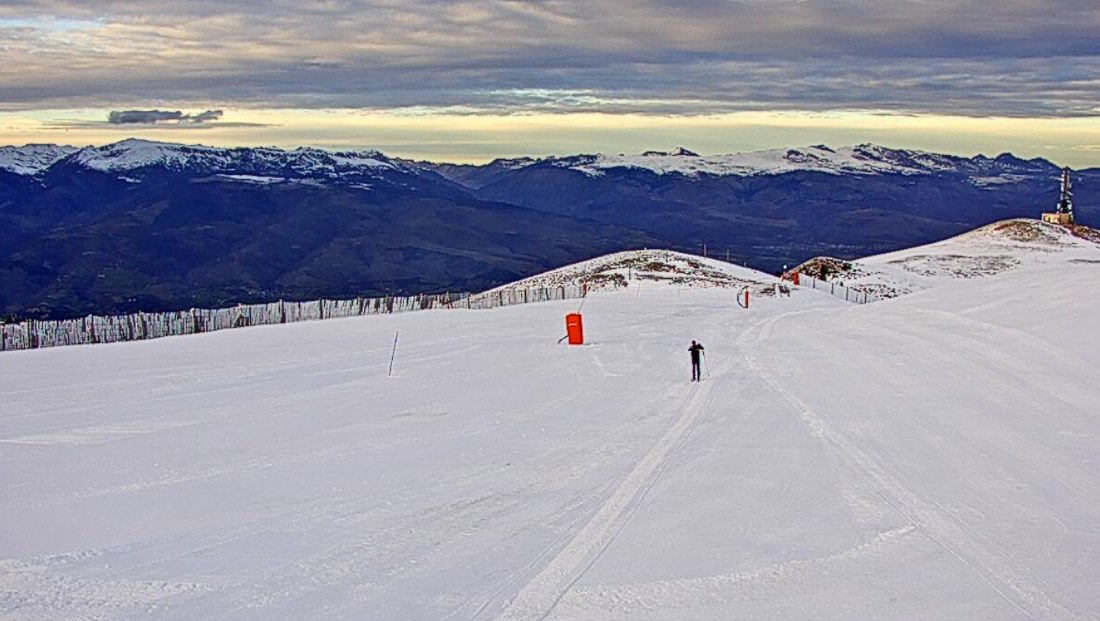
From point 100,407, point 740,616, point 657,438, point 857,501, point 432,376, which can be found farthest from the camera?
point 432,376

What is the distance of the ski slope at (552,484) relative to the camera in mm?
10664

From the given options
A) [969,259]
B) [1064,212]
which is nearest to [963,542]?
[969,259]

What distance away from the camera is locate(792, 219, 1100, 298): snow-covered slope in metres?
70.6

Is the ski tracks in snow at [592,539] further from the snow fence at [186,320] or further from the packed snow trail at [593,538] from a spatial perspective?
the snow fence at [186,320]

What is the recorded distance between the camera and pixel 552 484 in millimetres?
14688

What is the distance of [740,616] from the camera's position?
10.1 metres

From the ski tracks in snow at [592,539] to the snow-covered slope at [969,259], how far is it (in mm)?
47202

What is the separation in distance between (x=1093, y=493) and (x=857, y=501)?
302 centimetres

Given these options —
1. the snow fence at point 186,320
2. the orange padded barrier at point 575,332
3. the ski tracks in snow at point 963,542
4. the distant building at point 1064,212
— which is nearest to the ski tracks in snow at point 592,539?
the ski tracks in snow at point 963,542

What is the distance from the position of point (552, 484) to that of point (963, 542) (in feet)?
16.1

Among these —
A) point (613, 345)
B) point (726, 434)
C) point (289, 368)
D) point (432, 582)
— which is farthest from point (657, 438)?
point (613, 345)

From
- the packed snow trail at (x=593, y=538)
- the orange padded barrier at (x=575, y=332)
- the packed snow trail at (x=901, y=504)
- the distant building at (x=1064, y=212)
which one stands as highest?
the distant building at (x=1064, y=212)

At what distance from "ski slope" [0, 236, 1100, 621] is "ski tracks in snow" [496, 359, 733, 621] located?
4cm

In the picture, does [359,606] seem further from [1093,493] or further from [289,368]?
[289,368]
